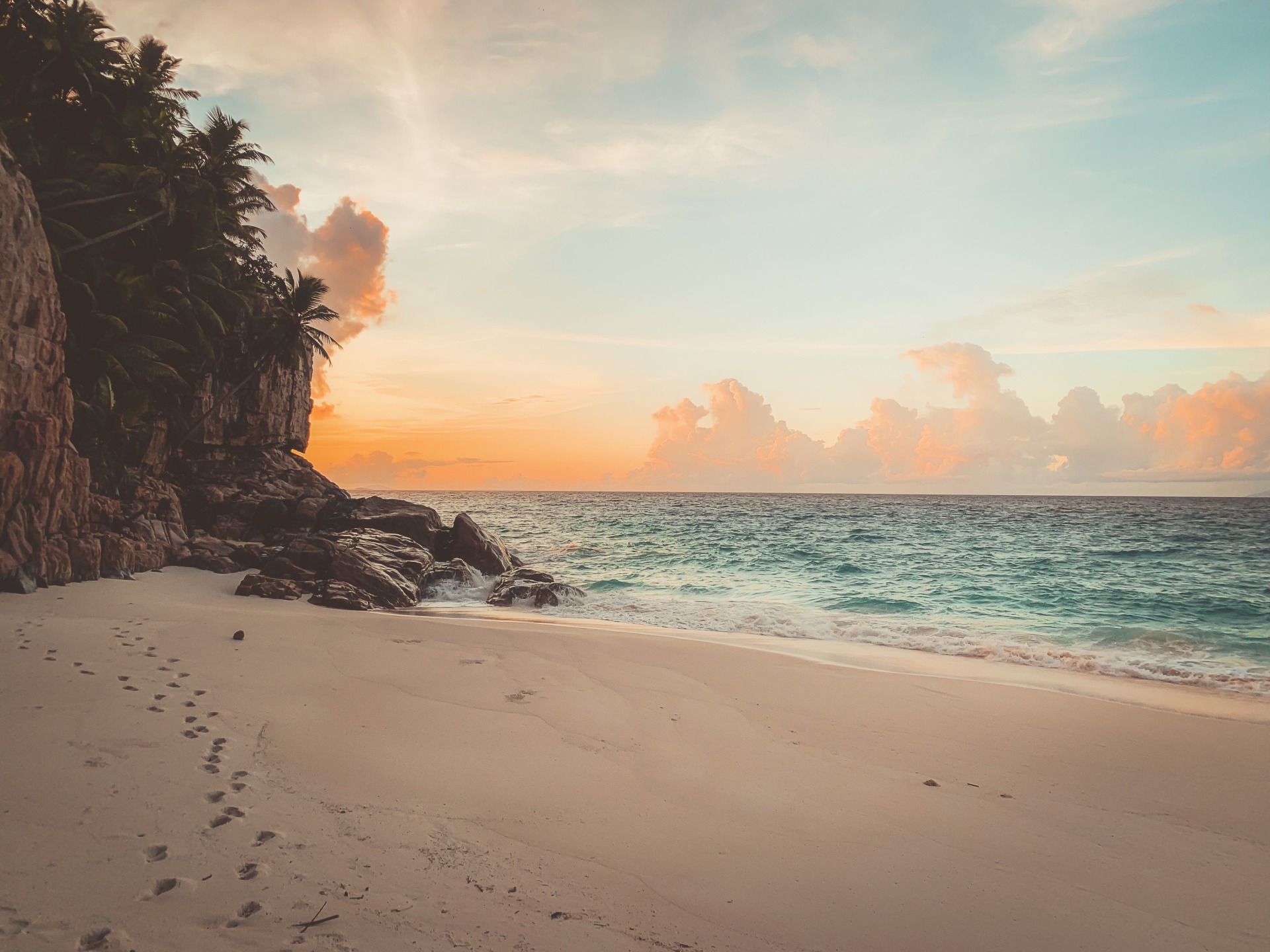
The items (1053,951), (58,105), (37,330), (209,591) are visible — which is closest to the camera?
(1053,951)

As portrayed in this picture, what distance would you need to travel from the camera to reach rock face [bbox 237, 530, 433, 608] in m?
11.7

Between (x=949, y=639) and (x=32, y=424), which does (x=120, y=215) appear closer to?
(x=32, y=424)

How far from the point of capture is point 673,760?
16.3 ft

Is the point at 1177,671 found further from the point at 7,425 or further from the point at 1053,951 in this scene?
the point at 7,425

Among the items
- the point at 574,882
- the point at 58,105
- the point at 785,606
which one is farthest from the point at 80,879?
the point at 58,105

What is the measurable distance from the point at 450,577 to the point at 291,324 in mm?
21602

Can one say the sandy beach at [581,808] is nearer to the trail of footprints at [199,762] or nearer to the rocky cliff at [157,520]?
the trail of footprints at [199,762]

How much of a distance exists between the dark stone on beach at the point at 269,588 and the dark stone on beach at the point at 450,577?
10.6 ft

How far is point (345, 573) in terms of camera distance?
13.0 meters

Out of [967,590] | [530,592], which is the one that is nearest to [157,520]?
[530,592]

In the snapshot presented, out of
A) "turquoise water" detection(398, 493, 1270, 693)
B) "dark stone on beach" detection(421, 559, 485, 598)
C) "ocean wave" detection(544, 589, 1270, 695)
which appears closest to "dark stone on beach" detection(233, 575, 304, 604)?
"dark stone on beach" detection(421, 559, 485, 598)

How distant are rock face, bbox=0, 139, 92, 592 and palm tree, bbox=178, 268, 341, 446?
63.1ft

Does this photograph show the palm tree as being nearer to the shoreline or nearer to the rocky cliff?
the rocky cliff

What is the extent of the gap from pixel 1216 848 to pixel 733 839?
10.7ft
